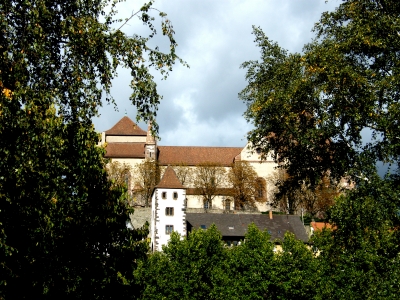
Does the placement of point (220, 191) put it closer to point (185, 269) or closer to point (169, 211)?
point (169, 211)

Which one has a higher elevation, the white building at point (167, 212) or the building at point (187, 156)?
the building at point (187, 156)

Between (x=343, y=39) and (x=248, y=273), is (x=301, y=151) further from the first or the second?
(x=248, y=273)

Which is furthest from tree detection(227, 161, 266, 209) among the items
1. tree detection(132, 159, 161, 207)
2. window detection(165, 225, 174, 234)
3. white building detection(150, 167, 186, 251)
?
window detection(165, 225, 174, 234)

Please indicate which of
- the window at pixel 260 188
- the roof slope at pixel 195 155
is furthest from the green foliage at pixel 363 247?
the roof slope at pixel 195 155

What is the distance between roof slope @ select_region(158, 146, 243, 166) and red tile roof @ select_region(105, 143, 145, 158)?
3698mm

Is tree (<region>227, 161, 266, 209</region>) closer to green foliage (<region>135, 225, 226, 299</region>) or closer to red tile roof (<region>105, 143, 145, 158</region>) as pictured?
red tile roof (<region>105, 143, 145, 158</region>)

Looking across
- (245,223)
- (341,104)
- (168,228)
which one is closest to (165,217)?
(168,228)

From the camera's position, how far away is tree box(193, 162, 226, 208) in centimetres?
8444

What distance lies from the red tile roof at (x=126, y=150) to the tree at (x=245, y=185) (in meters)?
15.2

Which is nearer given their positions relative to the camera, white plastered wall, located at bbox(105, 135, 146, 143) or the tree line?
the tree line

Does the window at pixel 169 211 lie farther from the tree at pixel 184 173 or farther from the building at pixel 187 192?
the tree at pixel 184 173

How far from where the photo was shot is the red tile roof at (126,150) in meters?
87.5

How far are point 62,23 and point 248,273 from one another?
23.0 meters

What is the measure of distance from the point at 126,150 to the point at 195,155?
11.7 m
